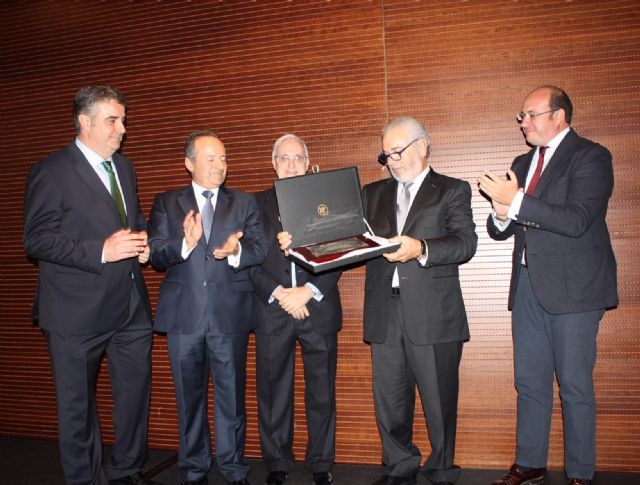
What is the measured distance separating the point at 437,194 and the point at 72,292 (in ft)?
6.59

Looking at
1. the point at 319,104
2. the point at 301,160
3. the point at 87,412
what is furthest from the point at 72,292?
the point at 319,104

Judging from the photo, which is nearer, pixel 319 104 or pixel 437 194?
pixel 437 194

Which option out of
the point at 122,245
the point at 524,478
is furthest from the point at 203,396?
the point at 524,478

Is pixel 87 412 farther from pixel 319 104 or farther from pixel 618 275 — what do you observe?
pixel 618 275

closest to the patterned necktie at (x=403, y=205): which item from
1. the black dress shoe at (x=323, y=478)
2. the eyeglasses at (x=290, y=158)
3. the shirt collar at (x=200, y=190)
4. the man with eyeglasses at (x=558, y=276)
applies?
the man with eyeglasses at (x=558, y=276)

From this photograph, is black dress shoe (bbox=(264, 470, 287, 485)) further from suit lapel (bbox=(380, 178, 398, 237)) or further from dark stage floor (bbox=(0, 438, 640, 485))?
suit lapel (bbox=(380, 178, 398, 237))

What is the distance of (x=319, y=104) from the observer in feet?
11.0

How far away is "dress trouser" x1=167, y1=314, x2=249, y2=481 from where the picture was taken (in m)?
2.79

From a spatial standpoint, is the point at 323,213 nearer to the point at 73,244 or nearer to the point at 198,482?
the point at 73,244

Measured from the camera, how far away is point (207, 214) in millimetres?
2893

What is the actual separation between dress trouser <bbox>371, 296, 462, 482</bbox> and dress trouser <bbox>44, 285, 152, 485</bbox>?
4.46 feet

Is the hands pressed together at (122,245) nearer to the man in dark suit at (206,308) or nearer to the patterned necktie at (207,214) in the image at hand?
the man in dark suit at (206,308)

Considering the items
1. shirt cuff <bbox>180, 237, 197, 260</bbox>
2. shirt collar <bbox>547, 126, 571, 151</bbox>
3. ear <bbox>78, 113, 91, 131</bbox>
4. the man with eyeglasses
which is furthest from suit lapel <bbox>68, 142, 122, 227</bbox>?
shirt collar <bbox>547, 126, 571, 151</bbox>

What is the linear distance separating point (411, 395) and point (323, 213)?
1145 mm
